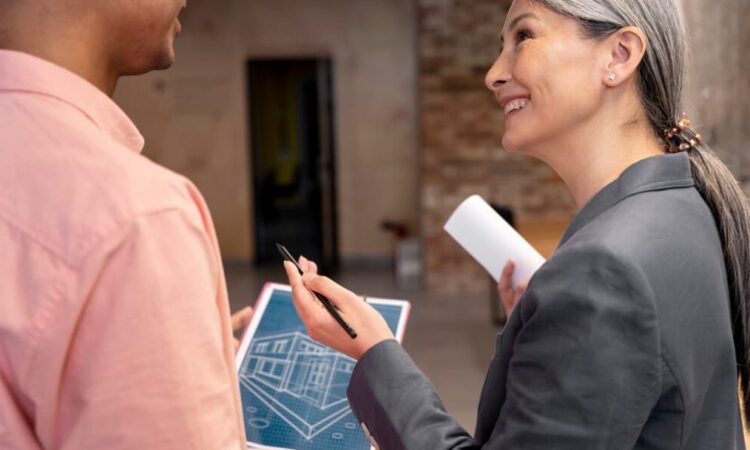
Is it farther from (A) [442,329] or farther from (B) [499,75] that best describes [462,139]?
(B) [499,75]

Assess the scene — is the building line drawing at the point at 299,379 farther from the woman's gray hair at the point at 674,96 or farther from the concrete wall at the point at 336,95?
the concrete wall at the point at 336,95

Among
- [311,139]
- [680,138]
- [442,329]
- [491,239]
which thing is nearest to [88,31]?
[680,138]

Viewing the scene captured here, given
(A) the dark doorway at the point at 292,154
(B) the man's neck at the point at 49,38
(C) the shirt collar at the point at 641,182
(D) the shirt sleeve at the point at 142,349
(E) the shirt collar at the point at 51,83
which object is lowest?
(A) the dark doorway at the point at 292,154

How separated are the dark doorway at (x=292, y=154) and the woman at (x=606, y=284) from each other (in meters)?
7.20

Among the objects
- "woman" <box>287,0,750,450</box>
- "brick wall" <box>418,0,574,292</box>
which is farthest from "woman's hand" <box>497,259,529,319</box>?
"brick wall" <box>418,0,574,292</box>

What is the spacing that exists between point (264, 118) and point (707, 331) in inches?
320

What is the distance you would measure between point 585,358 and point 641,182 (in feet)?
0.93

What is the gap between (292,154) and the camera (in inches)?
356

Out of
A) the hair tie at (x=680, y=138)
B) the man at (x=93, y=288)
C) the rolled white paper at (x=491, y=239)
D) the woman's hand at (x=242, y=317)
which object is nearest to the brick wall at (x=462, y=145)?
the rolled white paper at (x=491, y=239)

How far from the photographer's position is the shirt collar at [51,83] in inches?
31.7

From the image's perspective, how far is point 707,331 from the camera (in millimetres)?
1062

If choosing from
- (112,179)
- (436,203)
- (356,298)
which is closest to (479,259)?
(356,298)

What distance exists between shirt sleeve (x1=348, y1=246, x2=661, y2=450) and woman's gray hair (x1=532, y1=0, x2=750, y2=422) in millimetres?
277

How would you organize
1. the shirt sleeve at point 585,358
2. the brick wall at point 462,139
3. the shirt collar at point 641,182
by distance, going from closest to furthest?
the shirt sleeve at point 585,358 → the shirt collar at point 641,182 → the brick wall at point 462,139
